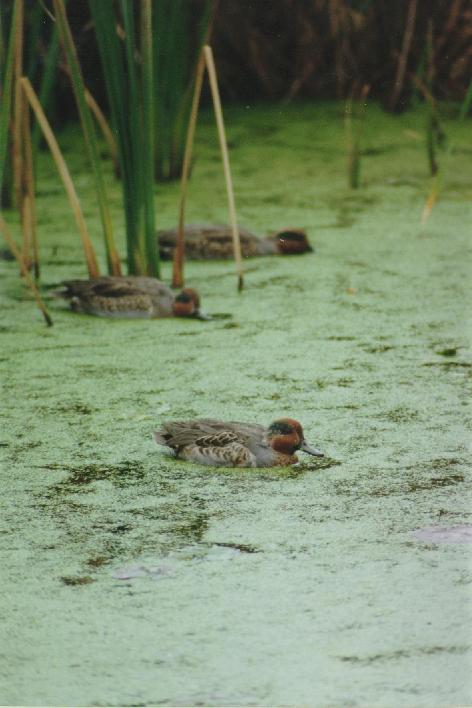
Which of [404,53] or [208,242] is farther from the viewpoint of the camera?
[404,53]

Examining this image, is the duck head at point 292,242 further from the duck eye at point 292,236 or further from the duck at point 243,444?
the duck at point 243,444

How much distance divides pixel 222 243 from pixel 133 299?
3.18 ft

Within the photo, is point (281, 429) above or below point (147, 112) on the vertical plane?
below

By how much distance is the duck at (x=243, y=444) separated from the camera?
273 centimetres

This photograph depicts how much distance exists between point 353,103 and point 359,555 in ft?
16.8

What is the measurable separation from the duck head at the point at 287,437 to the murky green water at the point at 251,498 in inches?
1.9

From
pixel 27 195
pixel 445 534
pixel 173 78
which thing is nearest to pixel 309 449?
pixel 445 534

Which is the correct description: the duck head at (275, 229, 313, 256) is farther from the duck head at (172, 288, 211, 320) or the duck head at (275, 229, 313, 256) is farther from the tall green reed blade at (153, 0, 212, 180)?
the duck head at (172, 288, 211, 320)

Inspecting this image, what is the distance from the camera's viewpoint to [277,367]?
11.6 feet

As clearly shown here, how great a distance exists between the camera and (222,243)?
496 cm

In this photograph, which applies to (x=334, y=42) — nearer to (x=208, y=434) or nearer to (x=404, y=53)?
(x=404, y=53)

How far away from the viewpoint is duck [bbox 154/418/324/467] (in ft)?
8.96

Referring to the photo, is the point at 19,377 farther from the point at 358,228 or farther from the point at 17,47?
the point at 358,228

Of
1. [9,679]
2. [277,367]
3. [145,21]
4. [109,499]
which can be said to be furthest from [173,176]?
[9,679]
